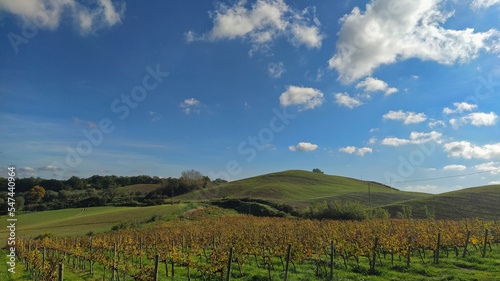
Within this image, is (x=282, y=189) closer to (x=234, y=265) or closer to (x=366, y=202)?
(x=366, y=202)

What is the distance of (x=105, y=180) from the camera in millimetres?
116125

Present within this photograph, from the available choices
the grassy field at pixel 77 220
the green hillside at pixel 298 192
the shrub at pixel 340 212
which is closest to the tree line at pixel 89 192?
the green hillside at pixel 298 192

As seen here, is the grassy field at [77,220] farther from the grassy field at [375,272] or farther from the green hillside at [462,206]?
the green hillside at [462,206]

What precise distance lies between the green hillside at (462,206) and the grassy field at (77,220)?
46.3 meters

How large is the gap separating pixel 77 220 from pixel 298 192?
6135 centimetres

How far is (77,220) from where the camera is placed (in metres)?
49.0

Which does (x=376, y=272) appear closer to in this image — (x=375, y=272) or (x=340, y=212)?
(x=375, y=272)

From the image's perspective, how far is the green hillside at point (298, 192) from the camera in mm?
65125

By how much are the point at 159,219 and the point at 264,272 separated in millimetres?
34801

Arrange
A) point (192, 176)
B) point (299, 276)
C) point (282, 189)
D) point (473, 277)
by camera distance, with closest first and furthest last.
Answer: point (473, 277)
point (299, 276)
point (282, 189)
point (192, 176)

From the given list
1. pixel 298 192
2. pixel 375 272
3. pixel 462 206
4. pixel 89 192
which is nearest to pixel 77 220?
pixel 89 192

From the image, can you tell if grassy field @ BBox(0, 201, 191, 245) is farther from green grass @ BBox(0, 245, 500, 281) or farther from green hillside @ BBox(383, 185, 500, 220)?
green hillside @ BBox(383, 185, 500, 220)

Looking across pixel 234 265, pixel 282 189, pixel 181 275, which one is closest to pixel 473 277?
pixel 234 265

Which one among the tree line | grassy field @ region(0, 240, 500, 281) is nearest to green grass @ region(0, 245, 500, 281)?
grassy field @ region(0, 240, 500, 281)
